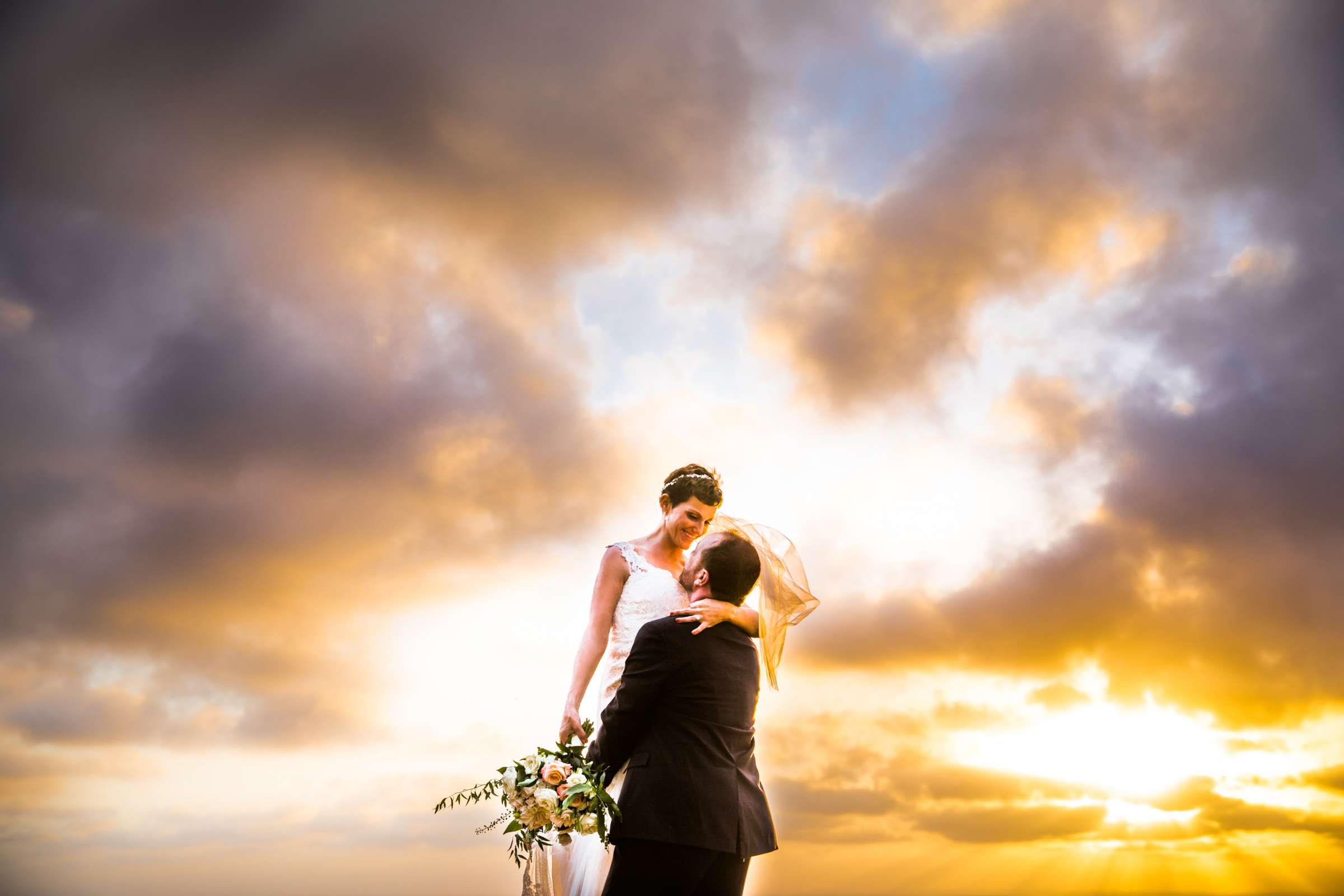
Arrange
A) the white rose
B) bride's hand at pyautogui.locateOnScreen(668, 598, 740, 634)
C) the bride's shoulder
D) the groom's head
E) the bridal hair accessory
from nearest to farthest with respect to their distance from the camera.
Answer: bride's hand at pyautogui.locateOnScreen(668, 598, 740, 634) < the groom's head < the white rose < the bridal hair accessory < the bride's shoulder

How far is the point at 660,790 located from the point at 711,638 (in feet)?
2.63

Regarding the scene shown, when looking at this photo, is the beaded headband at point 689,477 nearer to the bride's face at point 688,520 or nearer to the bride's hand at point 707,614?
the bride's face at point 688,520

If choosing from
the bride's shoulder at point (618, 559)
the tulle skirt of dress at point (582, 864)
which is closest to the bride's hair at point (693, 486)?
the bride's shoulder at point (618, 559)

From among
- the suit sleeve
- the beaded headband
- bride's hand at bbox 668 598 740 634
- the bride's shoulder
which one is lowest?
the suit sleeve

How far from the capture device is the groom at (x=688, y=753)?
4812 mm

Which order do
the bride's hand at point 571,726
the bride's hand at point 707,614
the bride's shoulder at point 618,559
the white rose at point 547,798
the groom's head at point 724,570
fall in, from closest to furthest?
1. the bride's hand at point 707,614
2. the groom's head at point 724,570
3. the white rose at point 547,798
4. the bride's hand at point 571,726
5. the bride's shoulder at point 618,559

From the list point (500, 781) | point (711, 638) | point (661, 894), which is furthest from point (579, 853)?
point (711, 638)

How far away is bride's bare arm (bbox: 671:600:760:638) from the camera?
4930 millimetres

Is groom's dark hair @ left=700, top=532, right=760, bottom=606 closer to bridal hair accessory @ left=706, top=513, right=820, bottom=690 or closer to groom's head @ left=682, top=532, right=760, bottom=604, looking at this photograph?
groom's head @ left=682, top=532, right=760, bottom=604

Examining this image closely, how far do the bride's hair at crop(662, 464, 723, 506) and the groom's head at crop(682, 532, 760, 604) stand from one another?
231cm

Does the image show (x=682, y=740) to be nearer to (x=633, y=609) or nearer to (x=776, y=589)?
(x=776, y=589)

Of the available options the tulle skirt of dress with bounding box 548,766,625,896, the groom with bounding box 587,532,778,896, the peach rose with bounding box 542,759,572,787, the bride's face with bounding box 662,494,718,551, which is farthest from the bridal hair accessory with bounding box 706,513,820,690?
A: the peach rose with bounding box 542,759,572,787

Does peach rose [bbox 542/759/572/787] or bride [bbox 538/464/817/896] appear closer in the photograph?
peach rose [bbox 542/759/572/787]

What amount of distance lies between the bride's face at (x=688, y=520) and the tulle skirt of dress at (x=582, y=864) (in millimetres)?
2241
